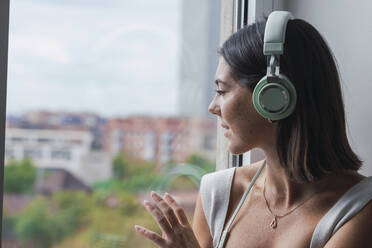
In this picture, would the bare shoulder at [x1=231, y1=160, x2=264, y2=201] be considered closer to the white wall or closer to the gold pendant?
the gold pendant

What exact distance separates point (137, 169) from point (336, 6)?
0.75 metres

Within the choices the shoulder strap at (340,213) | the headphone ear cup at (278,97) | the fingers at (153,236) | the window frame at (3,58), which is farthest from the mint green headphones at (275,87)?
the window frame at (3,58)

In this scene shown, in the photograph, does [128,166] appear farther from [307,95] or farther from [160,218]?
[307,95]

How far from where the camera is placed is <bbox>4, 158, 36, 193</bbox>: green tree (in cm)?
108

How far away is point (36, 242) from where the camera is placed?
1.22 m

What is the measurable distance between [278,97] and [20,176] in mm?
680

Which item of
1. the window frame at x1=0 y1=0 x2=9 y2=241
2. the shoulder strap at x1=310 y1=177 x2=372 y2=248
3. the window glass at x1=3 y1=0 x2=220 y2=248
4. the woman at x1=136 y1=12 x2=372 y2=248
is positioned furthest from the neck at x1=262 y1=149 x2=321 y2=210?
the window frame at x1=0 y1=0 x2=9 y2=241

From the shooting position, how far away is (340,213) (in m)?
0.94

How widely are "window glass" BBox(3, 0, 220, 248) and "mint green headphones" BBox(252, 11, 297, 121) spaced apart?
1.81 ft

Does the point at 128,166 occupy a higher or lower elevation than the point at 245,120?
lower

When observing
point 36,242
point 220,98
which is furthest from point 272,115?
point 36,242

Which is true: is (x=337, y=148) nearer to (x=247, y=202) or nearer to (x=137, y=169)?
(x=247, y=202)

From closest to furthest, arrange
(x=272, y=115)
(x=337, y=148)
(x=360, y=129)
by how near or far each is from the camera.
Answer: (x=272, y=115) < (x=337, y=148) < (x=360, y=129)

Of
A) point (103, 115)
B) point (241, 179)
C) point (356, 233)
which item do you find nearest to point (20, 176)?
point (103, 115)
